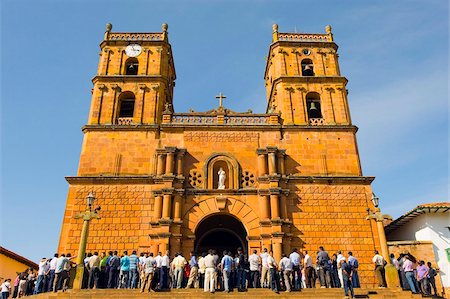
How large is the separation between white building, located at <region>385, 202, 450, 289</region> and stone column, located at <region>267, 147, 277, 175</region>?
25.4ft

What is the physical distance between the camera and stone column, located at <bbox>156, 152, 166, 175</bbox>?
67.6 feet

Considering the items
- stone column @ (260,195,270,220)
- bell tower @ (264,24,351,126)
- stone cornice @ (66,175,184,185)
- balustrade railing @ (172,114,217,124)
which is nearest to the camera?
stone column @ (260,195,270,220)

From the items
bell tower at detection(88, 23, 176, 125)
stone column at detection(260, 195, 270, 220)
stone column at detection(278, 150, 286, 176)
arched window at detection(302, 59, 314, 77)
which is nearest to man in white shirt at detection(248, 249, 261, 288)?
stone column at detection(260, 195, 270, 220)

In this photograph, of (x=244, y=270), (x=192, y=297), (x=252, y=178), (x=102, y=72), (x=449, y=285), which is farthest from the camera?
(x=102, y=72)

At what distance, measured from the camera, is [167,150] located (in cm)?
2094

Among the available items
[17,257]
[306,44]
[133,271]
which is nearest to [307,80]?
[306,44]

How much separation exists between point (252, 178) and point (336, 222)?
484 centimetres

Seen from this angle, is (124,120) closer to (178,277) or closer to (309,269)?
(178,277)

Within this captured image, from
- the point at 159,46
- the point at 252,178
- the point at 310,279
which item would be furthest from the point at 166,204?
the point at 159,46

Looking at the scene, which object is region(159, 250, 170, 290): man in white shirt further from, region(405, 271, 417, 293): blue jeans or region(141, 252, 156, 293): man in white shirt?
region(405, 271, 417, 293): blue jeans

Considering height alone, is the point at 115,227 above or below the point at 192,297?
above

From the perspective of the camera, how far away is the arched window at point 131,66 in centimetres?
2526

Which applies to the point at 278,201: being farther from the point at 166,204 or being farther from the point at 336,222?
the point at 166,204

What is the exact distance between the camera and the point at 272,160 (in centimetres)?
2084
